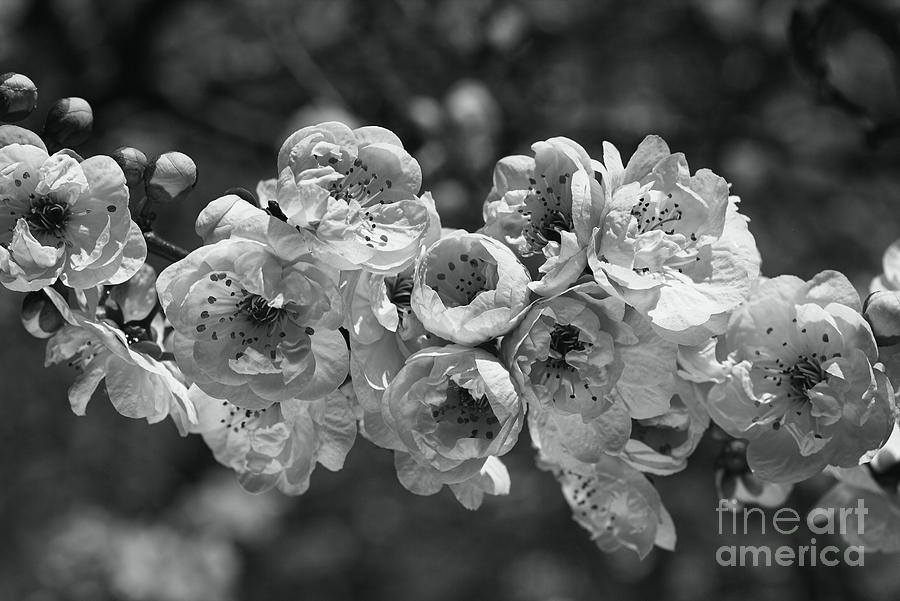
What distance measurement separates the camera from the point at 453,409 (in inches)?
65.1

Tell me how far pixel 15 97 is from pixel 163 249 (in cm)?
39

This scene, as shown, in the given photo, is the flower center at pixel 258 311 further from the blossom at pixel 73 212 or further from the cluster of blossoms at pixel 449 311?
the blossom at pixel 73 212

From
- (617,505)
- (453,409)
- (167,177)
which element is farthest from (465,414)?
(167,177)

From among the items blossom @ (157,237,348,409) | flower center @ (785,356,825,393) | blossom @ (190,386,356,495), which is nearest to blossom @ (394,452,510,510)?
blossom @ (190,386,356,495)

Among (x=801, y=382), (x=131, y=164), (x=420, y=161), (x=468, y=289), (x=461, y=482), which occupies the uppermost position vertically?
(x=131, y=164)

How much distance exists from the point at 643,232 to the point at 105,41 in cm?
391

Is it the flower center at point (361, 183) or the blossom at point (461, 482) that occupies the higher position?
the flower center at point (361, 183)

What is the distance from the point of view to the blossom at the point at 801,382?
168 centimetres

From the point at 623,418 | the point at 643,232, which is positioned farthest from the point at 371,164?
the point at 623,418

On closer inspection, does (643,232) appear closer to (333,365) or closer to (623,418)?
(623,418)

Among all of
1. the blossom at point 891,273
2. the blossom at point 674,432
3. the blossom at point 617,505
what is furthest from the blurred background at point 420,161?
the blossom at point 674,432

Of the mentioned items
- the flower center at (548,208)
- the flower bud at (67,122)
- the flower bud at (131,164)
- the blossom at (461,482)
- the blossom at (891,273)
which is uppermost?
the flower bud at (67,122)

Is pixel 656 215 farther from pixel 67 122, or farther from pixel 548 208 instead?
pixel 67 122

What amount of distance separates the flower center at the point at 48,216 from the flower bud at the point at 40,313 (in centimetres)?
16
